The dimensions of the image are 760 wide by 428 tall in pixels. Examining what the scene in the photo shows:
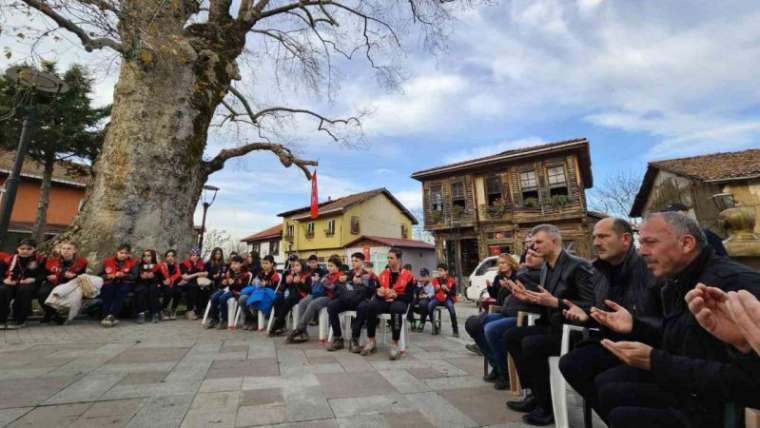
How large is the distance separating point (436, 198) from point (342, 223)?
7.97m

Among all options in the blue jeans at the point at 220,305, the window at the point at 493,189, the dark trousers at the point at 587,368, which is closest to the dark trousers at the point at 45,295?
the blue jeans at the point at 220,305

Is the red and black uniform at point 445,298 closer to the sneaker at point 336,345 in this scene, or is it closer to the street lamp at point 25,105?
the sneaker at point 336,345

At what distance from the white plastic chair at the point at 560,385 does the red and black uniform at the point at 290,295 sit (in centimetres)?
397

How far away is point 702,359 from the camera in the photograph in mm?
1336

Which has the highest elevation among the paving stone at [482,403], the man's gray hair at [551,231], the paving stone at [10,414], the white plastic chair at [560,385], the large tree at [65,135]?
the large tree at [65,135]

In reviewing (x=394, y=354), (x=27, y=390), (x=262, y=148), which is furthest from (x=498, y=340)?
(x=262, y=148)

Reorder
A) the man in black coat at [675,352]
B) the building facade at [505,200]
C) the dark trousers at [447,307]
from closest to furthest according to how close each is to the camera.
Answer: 1. the man in black coat at [675,352]
2. the dark trousers at [447,307]
3. the building facade at [505,200]

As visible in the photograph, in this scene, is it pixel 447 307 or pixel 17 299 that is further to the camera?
pixel 447 307

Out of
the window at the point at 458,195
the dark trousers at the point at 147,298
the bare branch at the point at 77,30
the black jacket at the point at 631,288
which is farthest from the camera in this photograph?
the window at the point at 458,195

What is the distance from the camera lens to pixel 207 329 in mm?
5758

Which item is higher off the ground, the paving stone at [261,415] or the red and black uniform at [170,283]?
the red and black uniform at [170,283]

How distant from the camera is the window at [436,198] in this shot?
2123 centimetres

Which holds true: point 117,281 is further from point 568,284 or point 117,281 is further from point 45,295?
point 568,284

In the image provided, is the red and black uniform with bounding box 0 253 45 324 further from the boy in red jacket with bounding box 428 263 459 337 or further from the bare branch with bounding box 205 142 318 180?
the boy in red jacket with bounding box 428 263 459 337
